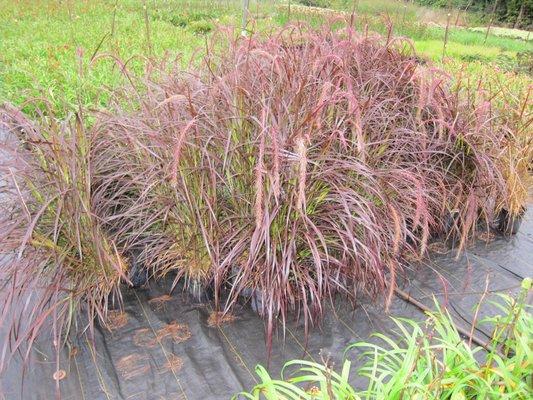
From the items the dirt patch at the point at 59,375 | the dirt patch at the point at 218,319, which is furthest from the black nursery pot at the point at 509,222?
the dirt patch at the point at 59,375

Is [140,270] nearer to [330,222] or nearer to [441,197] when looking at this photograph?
[330,222]

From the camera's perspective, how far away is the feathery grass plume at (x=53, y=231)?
1.77 m

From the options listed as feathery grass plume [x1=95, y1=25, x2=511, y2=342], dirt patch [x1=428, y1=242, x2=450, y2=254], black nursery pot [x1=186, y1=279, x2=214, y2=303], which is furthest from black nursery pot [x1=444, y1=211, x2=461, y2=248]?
black nursery pot [x1=186, y1=279, x2=214, y2=303]

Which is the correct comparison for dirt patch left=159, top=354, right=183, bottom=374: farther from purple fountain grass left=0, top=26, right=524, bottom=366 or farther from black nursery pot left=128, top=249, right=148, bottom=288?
black nursery pot left=128, top=249, right=148, bottom=288

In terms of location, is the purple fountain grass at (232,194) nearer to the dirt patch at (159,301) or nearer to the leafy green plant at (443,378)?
the dirt patch at (159,301)

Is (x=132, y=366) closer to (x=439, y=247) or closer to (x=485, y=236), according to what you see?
(x=439, y=247)

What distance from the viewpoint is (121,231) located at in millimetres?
2055

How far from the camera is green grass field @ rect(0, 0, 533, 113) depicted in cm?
365

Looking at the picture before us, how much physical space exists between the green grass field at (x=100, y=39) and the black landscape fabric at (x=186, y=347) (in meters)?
1.05

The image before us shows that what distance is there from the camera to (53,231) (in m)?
1.86

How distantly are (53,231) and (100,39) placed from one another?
5.18 metres

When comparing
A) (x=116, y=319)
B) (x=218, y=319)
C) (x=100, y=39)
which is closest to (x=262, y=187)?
(x=218, y=319)

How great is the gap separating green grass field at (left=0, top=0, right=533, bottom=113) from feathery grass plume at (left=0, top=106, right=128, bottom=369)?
381mm

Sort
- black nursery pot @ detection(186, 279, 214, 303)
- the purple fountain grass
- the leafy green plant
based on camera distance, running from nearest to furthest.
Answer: the leafy green plant → the purple fountain grass → black nursery pot @ detection(186, 279, 214, 303)
